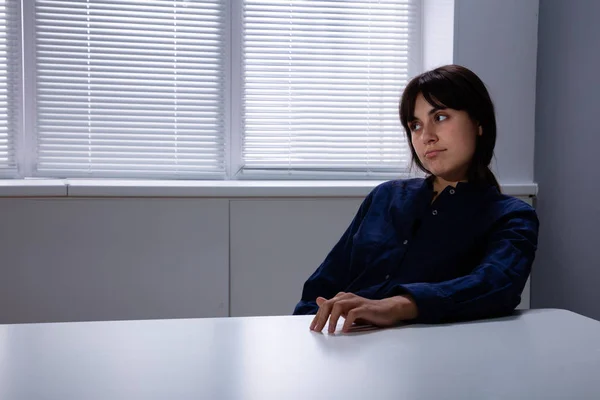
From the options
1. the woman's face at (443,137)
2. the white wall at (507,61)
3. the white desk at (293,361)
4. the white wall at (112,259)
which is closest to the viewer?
the white desk at (293,361)

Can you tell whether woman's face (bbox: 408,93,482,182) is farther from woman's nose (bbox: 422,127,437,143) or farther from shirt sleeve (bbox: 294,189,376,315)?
shirt sleeve (bbox: 294,189,376,315)

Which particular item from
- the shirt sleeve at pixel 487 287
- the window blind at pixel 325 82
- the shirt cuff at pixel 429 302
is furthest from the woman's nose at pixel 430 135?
the window blind at pixel 325 82

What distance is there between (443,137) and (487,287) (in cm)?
37

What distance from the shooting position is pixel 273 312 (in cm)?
259

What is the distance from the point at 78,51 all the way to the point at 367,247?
1.88m

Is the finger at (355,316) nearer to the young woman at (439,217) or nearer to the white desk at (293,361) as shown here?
the white desk at (293,361)

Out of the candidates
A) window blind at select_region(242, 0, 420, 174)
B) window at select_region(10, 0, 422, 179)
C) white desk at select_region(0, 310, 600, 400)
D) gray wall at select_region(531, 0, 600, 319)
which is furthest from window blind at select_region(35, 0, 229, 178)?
white desk at select_region(0, 310, 600, 400)

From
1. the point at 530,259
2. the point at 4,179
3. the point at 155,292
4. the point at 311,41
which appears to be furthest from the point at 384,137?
the point at 530,259

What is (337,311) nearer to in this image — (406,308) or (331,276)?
(406,308)

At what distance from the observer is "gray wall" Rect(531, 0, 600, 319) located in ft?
7.66

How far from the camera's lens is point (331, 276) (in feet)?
4.73

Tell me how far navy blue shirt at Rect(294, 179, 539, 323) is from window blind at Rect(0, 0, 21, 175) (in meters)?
1.83

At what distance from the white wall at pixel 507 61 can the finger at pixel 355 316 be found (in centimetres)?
186

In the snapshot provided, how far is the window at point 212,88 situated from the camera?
277 centimetres
